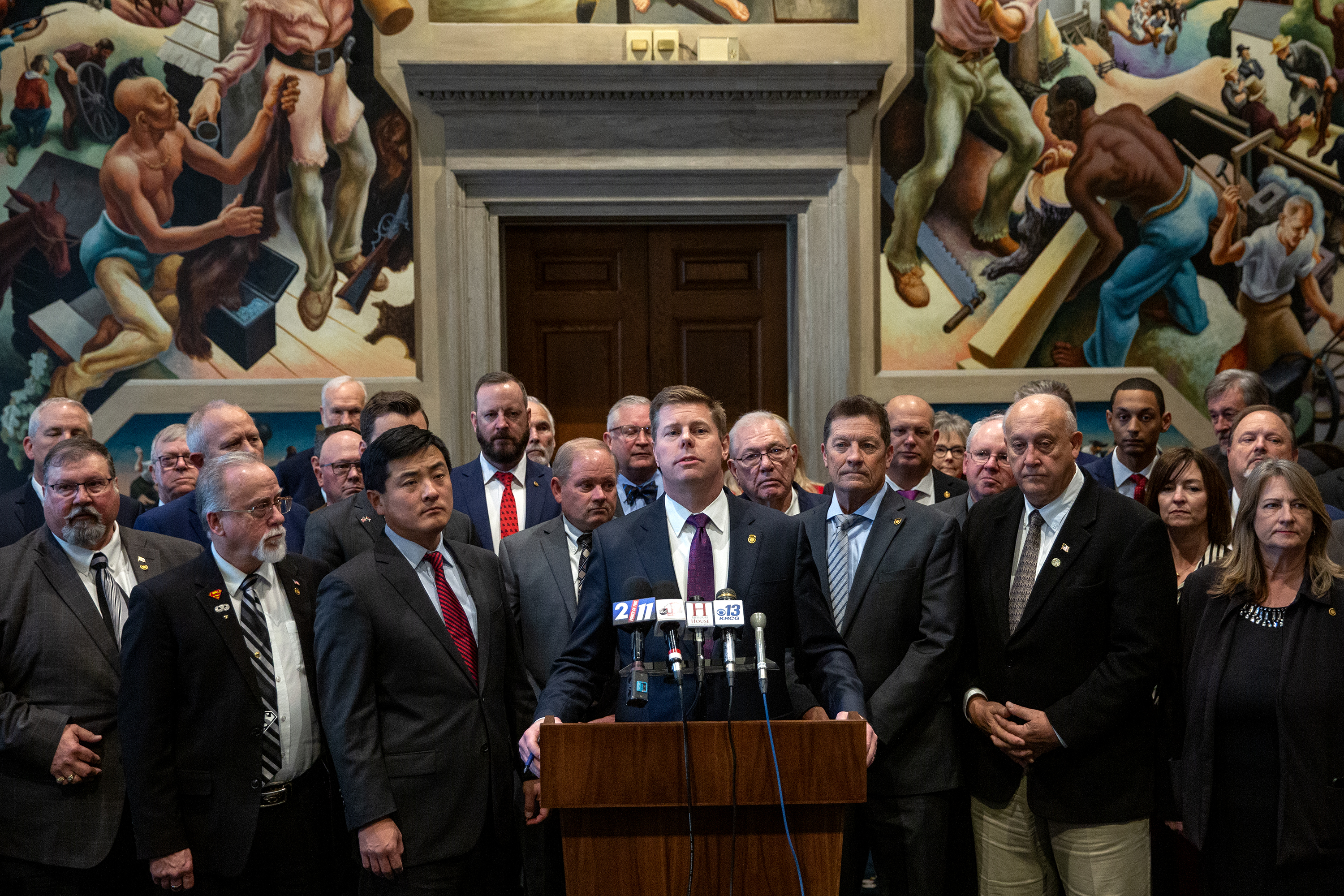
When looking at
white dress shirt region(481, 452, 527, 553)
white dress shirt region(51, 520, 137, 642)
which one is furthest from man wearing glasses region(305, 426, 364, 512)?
white dress shirt region(51, 520, 137, 642)

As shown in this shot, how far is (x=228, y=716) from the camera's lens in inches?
128

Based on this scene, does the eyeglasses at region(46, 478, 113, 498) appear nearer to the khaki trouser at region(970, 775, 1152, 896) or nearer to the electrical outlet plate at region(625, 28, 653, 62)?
the khaki trouser at region(970, 775, 1152, 896)

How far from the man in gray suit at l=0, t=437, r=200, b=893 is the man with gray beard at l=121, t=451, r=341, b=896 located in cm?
40

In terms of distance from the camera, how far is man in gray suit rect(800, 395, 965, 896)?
3568 mm

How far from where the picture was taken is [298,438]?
7082 millimetres

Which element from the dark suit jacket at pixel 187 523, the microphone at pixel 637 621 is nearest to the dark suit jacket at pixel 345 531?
the dark suit jacket at pixel 187 523

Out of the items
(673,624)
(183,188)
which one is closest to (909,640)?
(673,624)

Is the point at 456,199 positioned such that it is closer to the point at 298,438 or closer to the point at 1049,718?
the point at 298,438

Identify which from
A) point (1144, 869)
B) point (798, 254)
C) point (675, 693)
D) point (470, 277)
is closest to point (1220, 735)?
point (1144, 869)

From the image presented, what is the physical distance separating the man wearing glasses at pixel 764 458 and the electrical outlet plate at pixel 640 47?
10.5ft

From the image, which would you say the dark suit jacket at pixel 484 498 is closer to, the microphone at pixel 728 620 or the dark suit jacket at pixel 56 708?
the dark suit jacket at pixel 56 708

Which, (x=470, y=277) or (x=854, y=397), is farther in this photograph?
(x=470, y=277)

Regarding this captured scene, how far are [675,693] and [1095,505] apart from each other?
4.64 ft

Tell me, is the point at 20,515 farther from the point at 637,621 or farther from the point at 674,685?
the point at 637,621
